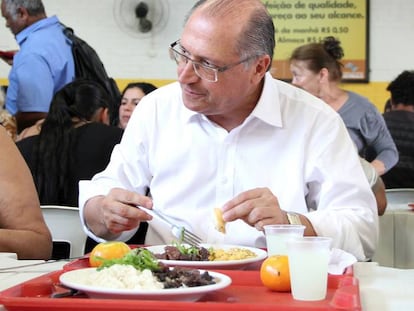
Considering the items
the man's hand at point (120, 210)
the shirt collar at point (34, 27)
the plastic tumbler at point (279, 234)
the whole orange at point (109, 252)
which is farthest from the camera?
the shirt collar at point (34, 27)

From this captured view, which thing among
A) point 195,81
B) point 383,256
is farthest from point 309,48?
point 195,81

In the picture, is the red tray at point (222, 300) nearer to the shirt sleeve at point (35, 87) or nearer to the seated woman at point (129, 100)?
the shirt sleeve at point (35, 87)

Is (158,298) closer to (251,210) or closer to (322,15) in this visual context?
(251,210)

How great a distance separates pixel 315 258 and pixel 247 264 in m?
0.34

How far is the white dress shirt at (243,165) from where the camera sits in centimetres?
202

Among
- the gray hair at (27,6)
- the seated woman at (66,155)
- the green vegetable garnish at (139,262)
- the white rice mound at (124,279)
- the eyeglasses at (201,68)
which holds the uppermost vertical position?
the gray hair at (27,6)

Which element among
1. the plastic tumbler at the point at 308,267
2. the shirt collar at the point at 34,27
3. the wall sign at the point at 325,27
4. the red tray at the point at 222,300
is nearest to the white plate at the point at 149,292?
the red tray at the point at 222,300

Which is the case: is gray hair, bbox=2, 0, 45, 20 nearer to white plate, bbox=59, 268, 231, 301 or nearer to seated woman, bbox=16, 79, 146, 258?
seated woman, bbox=16, 79, 146, 258

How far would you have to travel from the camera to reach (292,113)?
212 cm

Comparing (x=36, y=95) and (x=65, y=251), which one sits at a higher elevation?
(x=36, y=95)

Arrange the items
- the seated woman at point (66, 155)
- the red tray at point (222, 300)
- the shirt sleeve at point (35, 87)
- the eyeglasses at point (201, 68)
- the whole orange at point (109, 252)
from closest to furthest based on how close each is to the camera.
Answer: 1. the red tray at point (222, 300)
2. the whole orange at point (109, 252)
3. the eyeglasses at point (201, 68)
4. the seated woman at point (66, 155)
5. the shirt sleeve at point (35, 87)

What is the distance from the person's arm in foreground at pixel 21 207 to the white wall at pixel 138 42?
497cm

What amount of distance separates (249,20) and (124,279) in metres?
1.03

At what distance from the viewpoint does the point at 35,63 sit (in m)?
4.73
